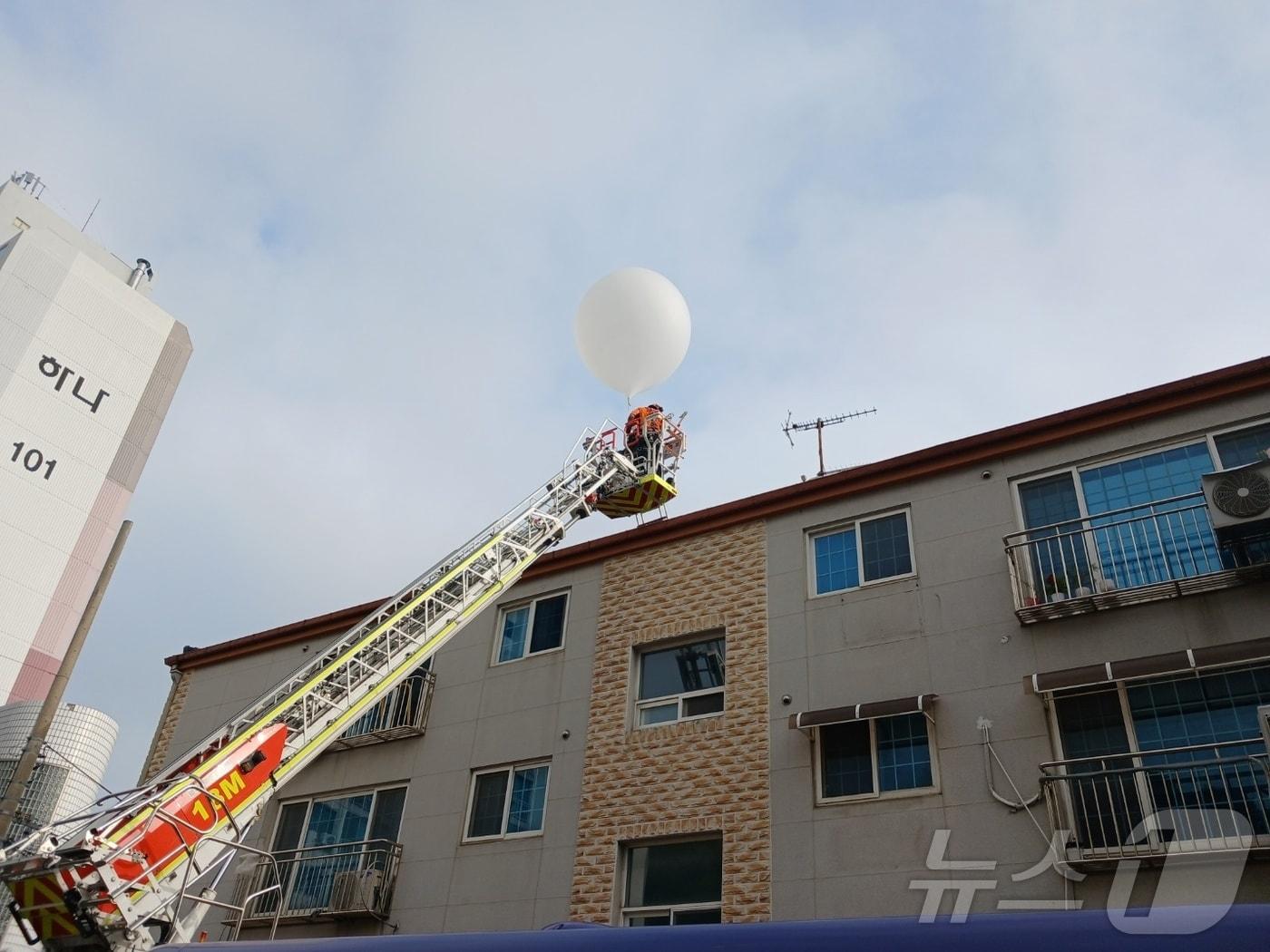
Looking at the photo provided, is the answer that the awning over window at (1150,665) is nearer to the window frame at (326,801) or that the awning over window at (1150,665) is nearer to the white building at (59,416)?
the window frame at (326,801)

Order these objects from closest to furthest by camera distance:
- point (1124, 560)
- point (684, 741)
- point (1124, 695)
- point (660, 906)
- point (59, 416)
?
point (1124, 695), point (1124, 560), point (660, 906), point (684, 741), point (59, 416)

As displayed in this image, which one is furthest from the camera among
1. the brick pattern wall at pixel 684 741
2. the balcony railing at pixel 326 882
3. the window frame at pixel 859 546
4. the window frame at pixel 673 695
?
the balcony railing at pixel 326 882

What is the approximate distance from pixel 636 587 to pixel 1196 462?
349 inches

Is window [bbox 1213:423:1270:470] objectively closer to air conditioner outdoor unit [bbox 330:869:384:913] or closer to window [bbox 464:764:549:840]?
window [bbox 464:764:549:840]

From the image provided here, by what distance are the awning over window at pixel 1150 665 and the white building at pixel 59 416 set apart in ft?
216

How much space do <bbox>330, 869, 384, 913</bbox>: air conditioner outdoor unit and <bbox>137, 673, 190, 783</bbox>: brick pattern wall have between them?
7073 mm

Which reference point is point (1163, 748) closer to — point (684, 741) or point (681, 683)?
point (684, 741)

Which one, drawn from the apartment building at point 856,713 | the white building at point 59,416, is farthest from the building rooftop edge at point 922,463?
the white building at point 59,416

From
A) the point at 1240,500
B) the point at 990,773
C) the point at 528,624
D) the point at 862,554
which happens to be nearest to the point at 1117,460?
the point at 1240,500

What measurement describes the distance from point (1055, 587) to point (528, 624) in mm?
9448

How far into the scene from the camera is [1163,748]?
1212 centimetres

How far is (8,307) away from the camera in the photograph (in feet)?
218

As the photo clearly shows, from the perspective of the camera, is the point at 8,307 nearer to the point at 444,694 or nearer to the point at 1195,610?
the point at 444,694

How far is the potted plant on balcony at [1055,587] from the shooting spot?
44.8 ft
